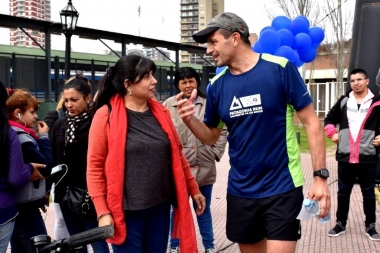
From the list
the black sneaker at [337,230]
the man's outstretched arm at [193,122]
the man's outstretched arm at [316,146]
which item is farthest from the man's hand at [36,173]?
the black sneaker at [337,230]

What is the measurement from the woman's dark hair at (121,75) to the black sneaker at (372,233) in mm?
3708

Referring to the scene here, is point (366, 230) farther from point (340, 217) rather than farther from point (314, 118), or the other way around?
Result: point (314, 118)

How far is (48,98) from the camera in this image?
16797 millimetres

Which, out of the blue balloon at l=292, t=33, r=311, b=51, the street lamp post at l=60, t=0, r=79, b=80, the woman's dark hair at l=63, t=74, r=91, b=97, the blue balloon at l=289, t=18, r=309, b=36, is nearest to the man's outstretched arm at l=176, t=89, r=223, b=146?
the woman's dark hair at l=63, t=74, r=91, b=97

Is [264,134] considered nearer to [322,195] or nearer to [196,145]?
[322,195]

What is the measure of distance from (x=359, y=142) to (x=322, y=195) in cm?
291

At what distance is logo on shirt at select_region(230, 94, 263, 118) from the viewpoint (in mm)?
2902

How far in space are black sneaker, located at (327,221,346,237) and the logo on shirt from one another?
3.32 metres

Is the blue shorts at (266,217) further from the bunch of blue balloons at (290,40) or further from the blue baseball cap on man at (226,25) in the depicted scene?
the bunch of blue balloons at (290,40)

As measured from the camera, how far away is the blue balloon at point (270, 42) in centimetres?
689

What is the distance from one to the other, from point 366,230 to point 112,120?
155 inches

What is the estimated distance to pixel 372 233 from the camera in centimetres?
554

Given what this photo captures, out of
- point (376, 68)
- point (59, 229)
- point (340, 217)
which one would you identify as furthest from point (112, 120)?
point (376, 68)

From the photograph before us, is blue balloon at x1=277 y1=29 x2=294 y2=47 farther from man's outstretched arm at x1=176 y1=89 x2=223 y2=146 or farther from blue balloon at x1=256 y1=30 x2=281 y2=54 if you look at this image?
man's outstretched arm at x1=176 y1=89 x2=223 y2=146
